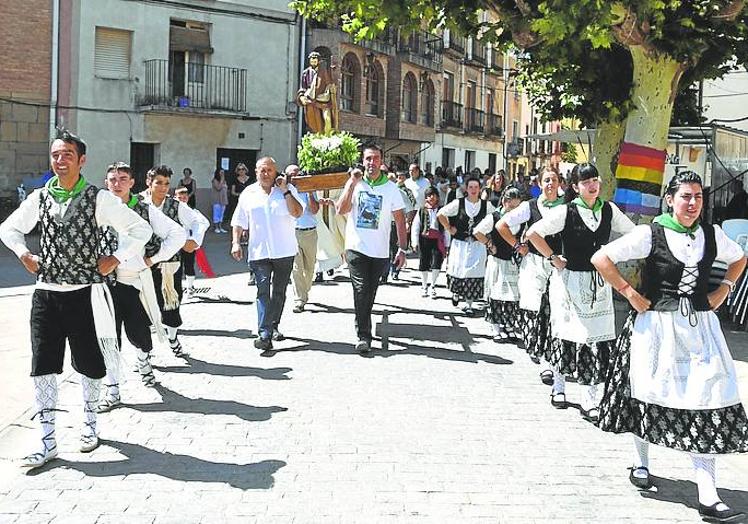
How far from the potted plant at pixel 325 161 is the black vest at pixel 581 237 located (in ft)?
19.1

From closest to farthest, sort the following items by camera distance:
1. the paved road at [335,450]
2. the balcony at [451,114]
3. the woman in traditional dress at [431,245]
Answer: the paved road at [335,450] → the woman in traditional dress at [431,245] → the balcony at [451,114]

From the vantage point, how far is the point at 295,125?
1155 inches

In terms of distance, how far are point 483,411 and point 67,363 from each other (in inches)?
165

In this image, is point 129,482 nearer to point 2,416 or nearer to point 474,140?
point 2,416

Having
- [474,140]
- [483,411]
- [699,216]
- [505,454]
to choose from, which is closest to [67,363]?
[483,411]

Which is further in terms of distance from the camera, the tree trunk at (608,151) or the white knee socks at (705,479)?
the tree trunk at (608,151)

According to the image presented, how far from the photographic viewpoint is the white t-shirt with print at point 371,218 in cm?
929

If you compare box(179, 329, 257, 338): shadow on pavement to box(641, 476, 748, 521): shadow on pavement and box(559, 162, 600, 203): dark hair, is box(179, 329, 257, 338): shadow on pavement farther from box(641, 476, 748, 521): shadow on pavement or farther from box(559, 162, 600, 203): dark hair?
box(641, 476, 748, 521): shadow on pavement

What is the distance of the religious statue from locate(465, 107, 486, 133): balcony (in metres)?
32.1

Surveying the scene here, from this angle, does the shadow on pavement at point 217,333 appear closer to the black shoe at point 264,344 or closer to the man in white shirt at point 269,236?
the man in white shirt at point 269,236

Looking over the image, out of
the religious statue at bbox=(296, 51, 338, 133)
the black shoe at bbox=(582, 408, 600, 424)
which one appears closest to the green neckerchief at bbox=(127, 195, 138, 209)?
the black shoe at bbox=(582, 408, 600, 424)

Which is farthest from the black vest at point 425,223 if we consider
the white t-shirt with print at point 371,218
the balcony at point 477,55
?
the balcony at point 477,55

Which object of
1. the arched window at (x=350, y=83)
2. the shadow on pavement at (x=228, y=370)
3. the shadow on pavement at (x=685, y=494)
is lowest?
the shadow on pavement at (x=685, y=494)

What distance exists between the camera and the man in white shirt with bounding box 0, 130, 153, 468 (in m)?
5.43
